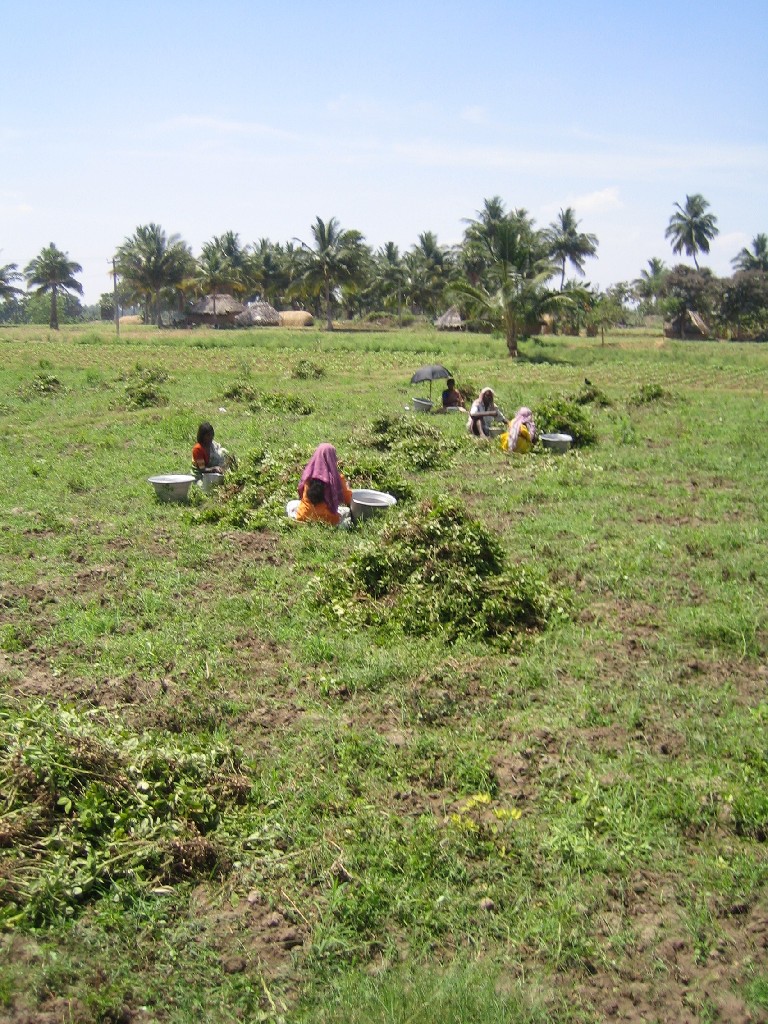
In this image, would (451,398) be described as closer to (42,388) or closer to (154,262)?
(42,388)

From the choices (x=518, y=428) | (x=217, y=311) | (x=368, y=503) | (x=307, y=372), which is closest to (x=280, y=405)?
(x=518, y=428)

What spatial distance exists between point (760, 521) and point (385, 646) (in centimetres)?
509

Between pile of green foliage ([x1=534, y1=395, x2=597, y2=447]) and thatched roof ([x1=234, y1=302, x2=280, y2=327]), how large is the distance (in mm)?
50034

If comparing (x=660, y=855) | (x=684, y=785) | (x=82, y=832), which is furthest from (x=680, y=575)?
(x=82, y=832)

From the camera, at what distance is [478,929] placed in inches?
135

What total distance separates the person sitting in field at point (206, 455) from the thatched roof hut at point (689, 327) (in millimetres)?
47447

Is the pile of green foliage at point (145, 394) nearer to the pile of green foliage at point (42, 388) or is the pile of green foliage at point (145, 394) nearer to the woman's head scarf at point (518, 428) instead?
the pile of green foliage at point (42, 388)

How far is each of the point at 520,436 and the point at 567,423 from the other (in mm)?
1253

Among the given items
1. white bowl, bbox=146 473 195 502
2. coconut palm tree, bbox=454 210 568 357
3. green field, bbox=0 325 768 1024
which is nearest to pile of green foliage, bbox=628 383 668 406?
green field, bbox=0 325 768 1024

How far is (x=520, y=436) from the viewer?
1289 cm

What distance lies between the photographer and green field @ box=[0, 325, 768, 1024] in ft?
10.5

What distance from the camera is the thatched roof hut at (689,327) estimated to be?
175ft

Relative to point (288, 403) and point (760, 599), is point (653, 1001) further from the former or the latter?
point (288, 403)

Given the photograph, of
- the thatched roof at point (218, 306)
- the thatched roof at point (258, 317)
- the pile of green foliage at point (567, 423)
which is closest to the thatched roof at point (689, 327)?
the thatched roof at point (258, 317)
